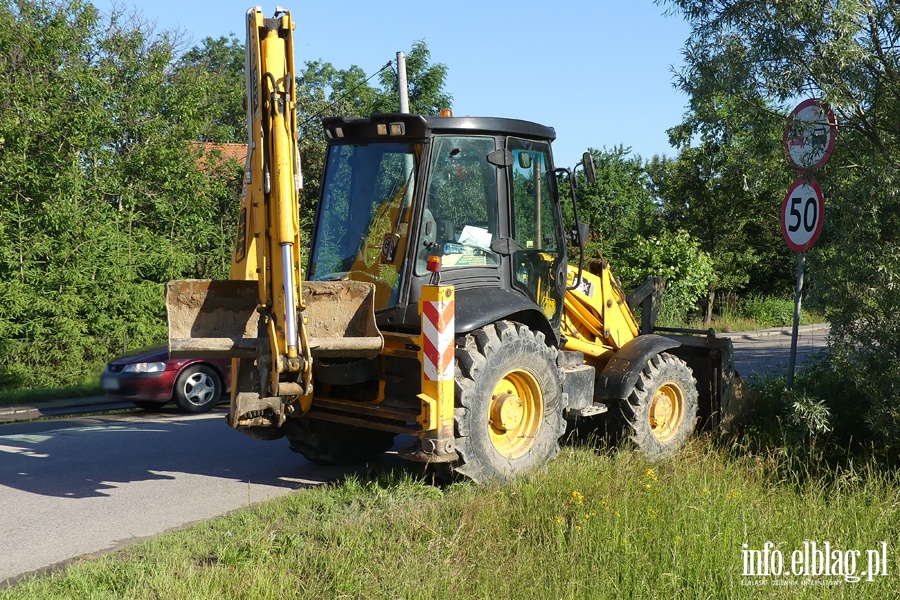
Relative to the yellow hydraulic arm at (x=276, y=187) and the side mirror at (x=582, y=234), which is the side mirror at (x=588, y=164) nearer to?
the side mirror at (x=582, y=234)

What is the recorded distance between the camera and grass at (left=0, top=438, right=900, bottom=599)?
4.47 m

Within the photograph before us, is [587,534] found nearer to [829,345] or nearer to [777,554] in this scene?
[777,554]

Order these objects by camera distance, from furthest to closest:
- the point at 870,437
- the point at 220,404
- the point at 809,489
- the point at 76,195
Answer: the point at 76,195, the point at 220,404, the point at 870,437, the point at 809,489

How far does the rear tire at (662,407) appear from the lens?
766cm

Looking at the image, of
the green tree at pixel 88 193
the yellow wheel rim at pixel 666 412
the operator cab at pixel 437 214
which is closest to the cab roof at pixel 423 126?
the operator cab at pixel 437 214

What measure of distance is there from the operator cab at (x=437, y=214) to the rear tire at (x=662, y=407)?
1.12m

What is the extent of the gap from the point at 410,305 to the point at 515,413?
1144 mm

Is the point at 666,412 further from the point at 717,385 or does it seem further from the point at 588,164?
the point at 588,164

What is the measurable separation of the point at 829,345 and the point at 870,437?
33.9 inches

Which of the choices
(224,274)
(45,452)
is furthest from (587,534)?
(224,274)

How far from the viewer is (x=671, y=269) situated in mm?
21797

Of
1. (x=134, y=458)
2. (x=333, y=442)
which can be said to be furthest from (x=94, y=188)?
(x=333, y=442)

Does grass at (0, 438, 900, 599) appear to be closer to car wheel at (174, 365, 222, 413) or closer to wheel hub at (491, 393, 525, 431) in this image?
wheel hub at (491, 393, 525, 431)

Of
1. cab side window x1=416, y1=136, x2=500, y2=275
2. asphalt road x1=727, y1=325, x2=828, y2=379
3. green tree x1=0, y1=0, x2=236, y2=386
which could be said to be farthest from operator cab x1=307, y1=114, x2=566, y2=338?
green tree x1=0, y1=0, x2=236, y2=386
